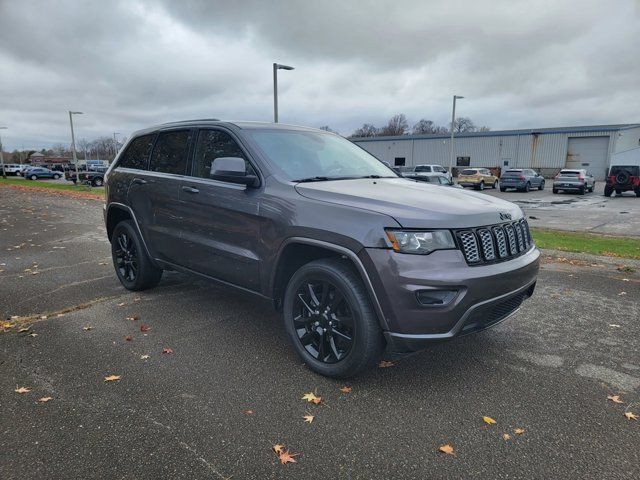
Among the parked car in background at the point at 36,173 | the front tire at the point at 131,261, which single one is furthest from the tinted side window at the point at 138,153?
the parked car in background at the point at 36,173

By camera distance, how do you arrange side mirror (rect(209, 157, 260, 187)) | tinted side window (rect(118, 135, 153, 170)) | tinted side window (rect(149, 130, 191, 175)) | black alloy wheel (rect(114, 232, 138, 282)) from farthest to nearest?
black alloy wheel (rect(114, 232, 138, 282)) < tinted side window (rect(118, 135, 153, 170)) < tinted side window (rect(149, 130, 191, 175)) < side mirror (rect(209, 157, 260, 187))

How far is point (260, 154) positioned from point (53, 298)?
3.31 meters

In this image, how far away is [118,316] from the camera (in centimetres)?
470

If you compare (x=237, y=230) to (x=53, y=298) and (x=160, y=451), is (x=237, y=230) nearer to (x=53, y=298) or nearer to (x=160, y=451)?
(x=160, y=451)

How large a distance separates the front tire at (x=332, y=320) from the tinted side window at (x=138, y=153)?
274 cm

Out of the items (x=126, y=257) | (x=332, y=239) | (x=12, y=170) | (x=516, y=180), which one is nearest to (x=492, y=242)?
(x=332, y=239)

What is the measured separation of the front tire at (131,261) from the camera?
5176mm

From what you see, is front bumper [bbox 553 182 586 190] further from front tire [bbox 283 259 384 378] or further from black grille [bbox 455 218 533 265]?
front tire [bbox 283 259 384 378]

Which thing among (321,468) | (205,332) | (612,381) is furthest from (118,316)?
(612,381)

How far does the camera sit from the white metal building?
47156mm

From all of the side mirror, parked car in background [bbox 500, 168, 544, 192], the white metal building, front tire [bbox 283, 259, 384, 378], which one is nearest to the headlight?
front tire [bbox 283, 259, 384, 378]

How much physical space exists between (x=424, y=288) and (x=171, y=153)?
3166 mm

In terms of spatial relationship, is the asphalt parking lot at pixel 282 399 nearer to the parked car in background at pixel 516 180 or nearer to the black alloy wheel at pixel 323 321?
the black alloy wheel at pixel 323 321

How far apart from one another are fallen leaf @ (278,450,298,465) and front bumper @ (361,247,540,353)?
3.05ft
